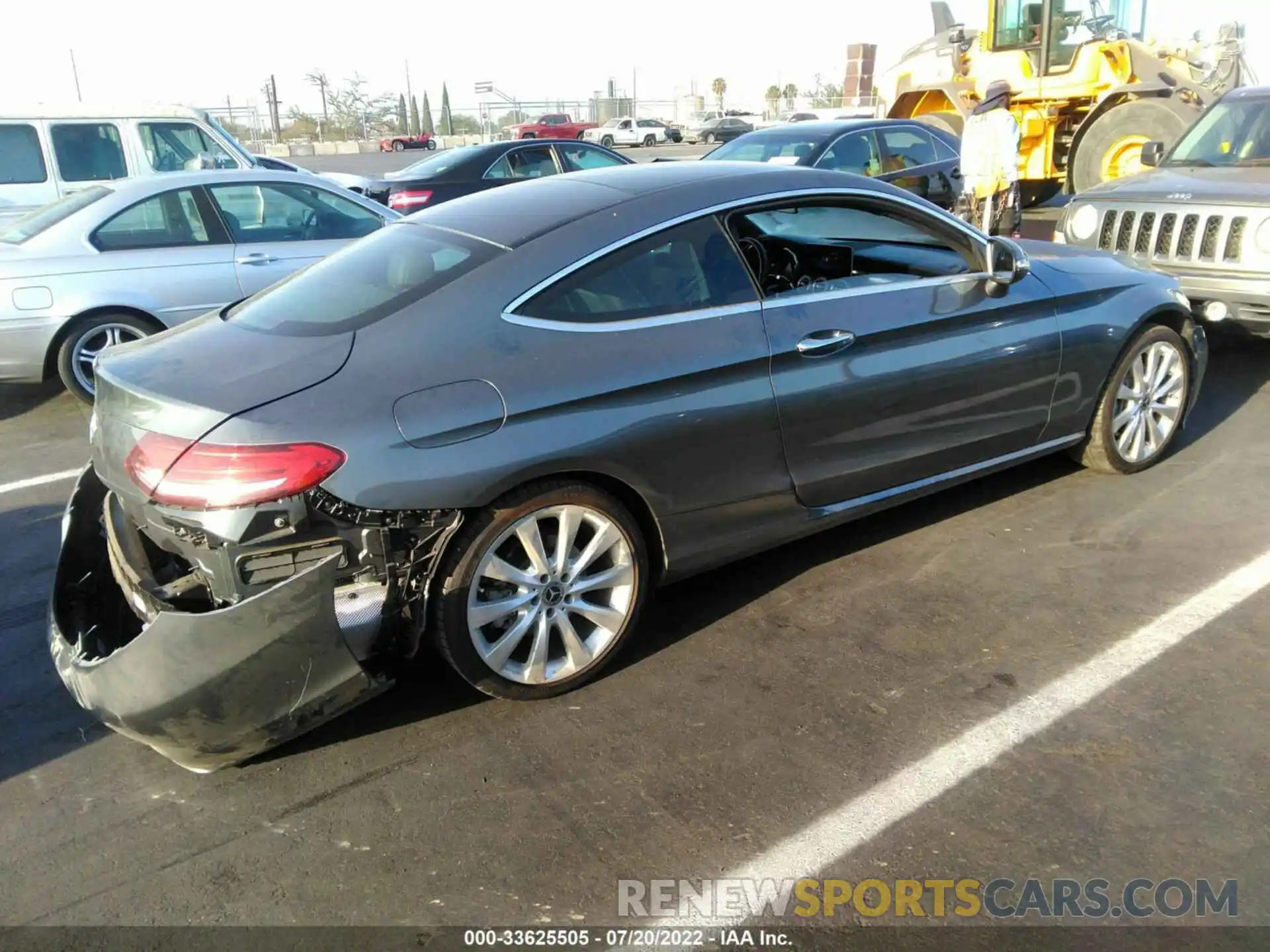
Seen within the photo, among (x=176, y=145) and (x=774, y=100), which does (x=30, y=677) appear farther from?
(x=774, y=100)

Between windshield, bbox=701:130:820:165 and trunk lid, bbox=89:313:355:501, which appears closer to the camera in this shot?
trunk lid, bbox=89:313:355:501

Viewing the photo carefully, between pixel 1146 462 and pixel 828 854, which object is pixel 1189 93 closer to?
pixel 1146 462

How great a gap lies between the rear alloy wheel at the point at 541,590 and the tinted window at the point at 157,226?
4.85 meters

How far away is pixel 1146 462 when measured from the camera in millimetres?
5094

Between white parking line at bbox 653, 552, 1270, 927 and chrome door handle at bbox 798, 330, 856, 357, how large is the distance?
53.8 inches

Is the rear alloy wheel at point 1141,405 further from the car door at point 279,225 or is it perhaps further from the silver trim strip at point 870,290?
the car door at point 279,225

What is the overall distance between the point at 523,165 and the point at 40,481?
7.65 meters

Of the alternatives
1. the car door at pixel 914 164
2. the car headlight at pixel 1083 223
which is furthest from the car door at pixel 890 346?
the car door at pixel 914 164

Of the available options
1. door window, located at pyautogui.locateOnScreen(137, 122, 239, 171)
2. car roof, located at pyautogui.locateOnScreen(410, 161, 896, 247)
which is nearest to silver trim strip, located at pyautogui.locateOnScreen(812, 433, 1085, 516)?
car roof, located at pyautogui.locateOnScreen(410, 161, 896, 247)

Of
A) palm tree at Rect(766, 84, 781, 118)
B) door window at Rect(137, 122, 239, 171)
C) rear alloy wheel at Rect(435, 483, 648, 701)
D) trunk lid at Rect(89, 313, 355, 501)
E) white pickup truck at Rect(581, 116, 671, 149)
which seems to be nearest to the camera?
trunk lid at Rect(89, 313, 355, 501)

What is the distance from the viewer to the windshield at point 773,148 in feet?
31.2

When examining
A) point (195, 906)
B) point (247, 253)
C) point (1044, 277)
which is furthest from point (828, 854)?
point (247, 253)

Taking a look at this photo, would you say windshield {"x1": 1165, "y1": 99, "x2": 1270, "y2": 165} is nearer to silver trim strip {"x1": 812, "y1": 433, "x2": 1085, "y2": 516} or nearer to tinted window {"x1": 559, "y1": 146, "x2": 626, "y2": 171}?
silver trim strip {"x1": 812, "y1": 433, "x2": 1085, "y2": 516}

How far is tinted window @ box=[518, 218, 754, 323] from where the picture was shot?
10.9 feet
